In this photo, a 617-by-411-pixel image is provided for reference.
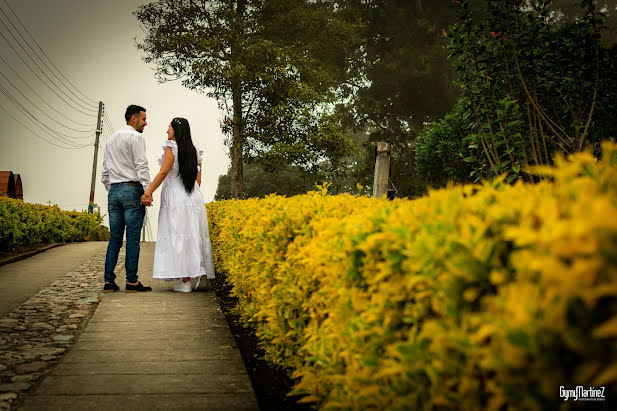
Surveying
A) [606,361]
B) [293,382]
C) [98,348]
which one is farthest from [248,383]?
[606,361]

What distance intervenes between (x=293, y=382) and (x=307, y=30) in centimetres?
1837

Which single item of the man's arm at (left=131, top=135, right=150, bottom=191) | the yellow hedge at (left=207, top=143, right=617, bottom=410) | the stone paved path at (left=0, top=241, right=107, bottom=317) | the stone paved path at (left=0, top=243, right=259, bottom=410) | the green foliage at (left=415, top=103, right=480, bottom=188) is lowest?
the stone paved path at (left=0, top=243, right=259, bottom=410)

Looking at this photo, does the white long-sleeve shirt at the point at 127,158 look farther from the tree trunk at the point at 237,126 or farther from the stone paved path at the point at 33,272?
the tree trunk at the point at 237,126

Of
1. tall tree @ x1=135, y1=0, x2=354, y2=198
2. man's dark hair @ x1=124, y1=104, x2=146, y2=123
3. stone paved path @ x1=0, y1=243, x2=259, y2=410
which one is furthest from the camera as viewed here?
tall tree @ x1=135, y1=0, x2=354, y2=198

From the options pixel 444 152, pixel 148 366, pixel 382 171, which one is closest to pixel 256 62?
pixel 444 152

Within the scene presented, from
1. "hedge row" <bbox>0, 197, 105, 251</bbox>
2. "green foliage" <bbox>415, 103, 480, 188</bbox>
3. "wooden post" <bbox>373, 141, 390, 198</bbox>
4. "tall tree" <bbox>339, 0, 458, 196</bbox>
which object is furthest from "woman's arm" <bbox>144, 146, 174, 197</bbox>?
"tall tree" <bbox>339, 0, 458, 196</bbox>

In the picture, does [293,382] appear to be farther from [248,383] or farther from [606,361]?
[606,361]

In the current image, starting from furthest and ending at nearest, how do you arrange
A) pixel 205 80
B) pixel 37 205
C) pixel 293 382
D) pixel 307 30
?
pixel 307 30 → pixel 205 80 → pixel 37 205 → pixel 293 382

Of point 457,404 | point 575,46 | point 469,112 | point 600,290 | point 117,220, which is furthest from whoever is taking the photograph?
point 575,46

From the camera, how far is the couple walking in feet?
18.4

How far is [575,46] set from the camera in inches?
296

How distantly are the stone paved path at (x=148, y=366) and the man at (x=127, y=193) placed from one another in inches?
42.2

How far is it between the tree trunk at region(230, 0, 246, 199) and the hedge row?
596 centimetres

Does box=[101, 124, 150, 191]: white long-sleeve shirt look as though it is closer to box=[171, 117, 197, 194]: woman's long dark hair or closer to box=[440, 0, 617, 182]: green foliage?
box=[171, 117, 197, 194]: woman's long dark hair
